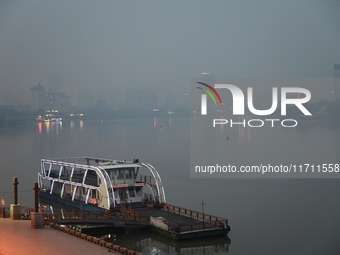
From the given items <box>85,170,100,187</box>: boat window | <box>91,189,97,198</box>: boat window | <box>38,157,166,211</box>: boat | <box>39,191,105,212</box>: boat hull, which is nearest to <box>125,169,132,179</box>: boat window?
<box>38,157,166,211</box>: boat

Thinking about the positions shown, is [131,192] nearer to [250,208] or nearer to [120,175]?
[120,175]

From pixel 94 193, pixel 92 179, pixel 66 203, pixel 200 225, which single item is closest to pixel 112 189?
pixel 94 193

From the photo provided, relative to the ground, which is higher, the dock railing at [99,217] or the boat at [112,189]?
the boat at [112,189]

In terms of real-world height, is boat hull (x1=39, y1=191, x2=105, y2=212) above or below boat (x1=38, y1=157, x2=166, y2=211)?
below

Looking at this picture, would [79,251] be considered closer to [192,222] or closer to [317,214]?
[192,222]

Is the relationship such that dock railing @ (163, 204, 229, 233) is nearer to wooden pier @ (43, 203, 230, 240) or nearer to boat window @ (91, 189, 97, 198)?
wooden pier @ (43, 203, 230, 240)

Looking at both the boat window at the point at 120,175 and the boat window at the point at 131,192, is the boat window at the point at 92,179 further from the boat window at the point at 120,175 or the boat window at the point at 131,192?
the boat window at the point at 131,192

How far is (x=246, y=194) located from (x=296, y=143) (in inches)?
1903

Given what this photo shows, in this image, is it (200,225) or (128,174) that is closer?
(200,225)

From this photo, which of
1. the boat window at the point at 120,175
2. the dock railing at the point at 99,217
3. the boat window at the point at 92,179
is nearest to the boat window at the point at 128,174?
the boat window at the point at 120,175

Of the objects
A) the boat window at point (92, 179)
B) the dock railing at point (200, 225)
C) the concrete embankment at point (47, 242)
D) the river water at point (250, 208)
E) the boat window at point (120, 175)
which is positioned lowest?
the river water at point (250, 208)

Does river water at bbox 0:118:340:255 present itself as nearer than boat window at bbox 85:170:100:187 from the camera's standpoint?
Yes

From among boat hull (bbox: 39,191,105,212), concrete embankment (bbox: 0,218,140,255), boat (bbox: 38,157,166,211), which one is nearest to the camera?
concrete embankment (bbox: 0,218,140,255)

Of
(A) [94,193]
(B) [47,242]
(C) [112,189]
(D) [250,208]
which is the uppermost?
(C) [112,189]
